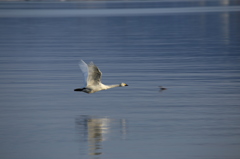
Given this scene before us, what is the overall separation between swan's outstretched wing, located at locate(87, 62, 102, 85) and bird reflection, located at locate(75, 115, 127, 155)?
853mm

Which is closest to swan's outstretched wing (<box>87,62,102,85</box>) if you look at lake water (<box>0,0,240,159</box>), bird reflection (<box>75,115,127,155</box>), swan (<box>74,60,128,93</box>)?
swan (<box>74,60,128,93</box>)

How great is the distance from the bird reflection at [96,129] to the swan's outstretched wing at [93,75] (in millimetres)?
853

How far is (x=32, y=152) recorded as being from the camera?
12.1 m

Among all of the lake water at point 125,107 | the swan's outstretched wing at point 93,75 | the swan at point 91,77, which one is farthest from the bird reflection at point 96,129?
the swan's outstretched wing at point 93,75

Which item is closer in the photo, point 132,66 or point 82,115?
point 82,115

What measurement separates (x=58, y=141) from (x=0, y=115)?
9.70 feet

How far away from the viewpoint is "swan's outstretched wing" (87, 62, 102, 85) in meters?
15.5

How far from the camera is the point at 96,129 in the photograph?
13.9 m

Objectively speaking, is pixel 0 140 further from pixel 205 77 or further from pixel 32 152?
pixel 205 77

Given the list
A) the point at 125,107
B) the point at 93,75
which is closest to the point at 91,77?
the point at 93,75

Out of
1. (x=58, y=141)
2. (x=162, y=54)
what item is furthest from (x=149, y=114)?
(x=162, y=54)

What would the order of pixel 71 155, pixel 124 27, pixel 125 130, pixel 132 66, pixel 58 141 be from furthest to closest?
pixel 124 27 → pixel 132 66 → pixel 125 130 → pixel 58 141 → pixel 71 155

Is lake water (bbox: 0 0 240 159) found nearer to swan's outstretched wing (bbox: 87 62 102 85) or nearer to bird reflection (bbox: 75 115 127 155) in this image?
bird reflection (bbox: 75 115 127 155)

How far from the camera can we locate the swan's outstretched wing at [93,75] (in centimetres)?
1551
